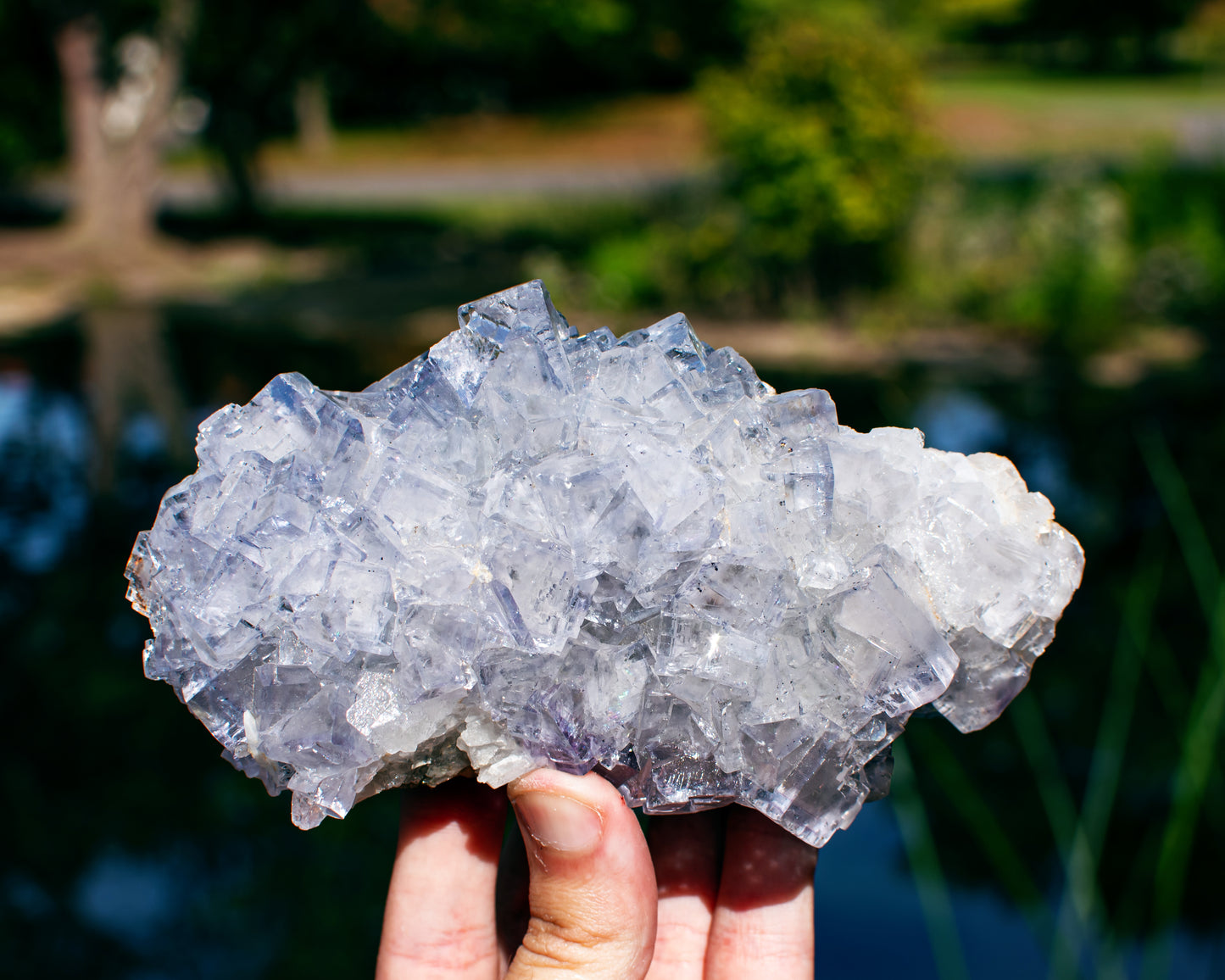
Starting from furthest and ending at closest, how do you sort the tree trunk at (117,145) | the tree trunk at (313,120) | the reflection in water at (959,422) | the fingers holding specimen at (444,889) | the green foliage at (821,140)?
1. the tree trunk at (313,120)
2. the tree trunk at (117,145)
3. the green foliage at (821,140)
4. the reflection in water at (959,422)
5. the fingers holding specimen at (444,889)

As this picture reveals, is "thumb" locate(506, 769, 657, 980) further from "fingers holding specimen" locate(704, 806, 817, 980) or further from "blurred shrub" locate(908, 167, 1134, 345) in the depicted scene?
"blurred shrub" locate(908, 167, 1134, 345)

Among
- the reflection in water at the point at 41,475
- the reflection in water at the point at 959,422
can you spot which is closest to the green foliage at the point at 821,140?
the reflection in water at the point at 959,422

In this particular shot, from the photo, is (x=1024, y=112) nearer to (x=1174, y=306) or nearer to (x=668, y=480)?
(x=1174, y=306)

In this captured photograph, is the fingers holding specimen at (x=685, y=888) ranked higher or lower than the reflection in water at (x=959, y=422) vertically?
higher

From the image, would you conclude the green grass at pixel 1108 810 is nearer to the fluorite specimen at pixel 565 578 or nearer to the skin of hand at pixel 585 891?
the skin of hand at pixel 585 891

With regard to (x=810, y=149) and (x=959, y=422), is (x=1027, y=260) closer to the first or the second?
(x=810, y=149)

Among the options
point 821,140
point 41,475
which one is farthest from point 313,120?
point 41,475
